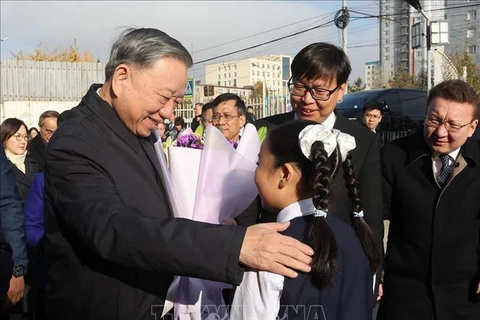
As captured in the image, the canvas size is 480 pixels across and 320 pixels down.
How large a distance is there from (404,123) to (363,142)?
1092 cm

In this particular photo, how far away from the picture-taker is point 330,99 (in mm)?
2799

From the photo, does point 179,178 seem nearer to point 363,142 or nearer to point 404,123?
point 363,142

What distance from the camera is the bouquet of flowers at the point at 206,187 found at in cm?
219

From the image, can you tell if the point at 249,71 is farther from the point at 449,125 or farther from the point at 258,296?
the point at 258,296

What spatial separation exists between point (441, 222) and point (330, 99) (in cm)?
88

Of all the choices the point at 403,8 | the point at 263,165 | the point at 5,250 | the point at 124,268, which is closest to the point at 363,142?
the point at 263,165

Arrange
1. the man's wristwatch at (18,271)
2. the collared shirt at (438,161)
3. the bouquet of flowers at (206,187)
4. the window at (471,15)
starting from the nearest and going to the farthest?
the bouquet of flowers at (206,187)
the collared shirt at (438,161)
the man's wristwatch at (18,271)
the window at (471,15)

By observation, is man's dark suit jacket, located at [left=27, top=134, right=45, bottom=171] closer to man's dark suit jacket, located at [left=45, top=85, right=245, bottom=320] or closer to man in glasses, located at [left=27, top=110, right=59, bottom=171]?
man in glasses, located at [left=27, top=110, right=59, bottom=171]

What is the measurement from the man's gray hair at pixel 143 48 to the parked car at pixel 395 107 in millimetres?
11326

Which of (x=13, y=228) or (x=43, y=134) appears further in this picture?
(x=43, y=134)

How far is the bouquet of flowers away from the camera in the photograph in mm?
2186

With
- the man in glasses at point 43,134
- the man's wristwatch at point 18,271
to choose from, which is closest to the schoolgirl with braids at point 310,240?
the man's wristwatch at point 18,271

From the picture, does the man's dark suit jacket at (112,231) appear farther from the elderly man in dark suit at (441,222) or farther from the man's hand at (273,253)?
the elderly man in dark suit at (441,222)

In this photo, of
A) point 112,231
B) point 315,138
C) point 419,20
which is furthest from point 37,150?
point 419,20
